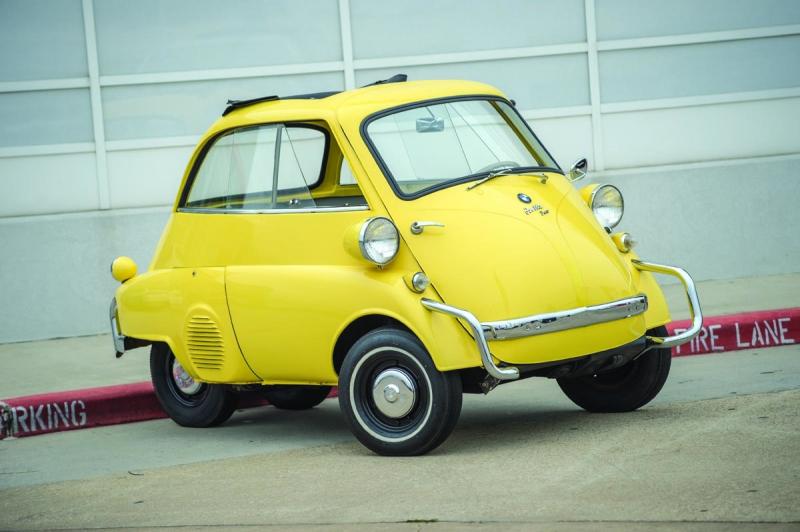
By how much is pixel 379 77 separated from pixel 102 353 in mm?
3426

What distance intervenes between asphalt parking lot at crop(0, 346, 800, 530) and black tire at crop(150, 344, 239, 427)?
0.35 feet

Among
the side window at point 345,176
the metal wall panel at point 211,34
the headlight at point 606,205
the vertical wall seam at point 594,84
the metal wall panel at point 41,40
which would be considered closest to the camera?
the headlight at point 606,205

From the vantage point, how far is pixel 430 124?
6.67m

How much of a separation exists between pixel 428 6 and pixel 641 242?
2765 millimetres

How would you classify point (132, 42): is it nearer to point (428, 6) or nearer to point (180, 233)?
point (428, 6)

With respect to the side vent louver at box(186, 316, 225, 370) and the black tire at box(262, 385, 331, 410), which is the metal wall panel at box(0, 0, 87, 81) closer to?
the black tire at box(262, 385, 331, 410)

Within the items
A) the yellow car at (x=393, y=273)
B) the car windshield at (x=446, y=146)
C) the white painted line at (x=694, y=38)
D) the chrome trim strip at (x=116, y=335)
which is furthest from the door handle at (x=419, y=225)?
the white painted line at (x=694, y=38)

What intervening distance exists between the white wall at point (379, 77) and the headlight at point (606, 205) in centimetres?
458

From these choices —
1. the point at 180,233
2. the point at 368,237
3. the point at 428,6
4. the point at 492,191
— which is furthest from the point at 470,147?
the point at 428,6

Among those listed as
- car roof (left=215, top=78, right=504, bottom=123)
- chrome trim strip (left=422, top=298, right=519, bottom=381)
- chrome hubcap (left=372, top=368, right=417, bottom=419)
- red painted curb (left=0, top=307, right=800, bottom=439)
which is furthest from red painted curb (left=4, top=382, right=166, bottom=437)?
chrome trim strip (left=422, top=298, right=519, bottom=381)

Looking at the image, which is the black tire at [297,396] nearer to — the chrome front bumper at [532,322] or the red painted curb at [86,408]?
the red painted curb at [86,408]

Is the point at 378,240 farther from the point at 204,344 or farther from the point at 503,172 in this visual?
the point at 204,344

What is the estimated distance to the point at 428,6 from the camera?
11.6 m

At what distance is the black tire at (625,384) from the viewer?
6754 millimetres
